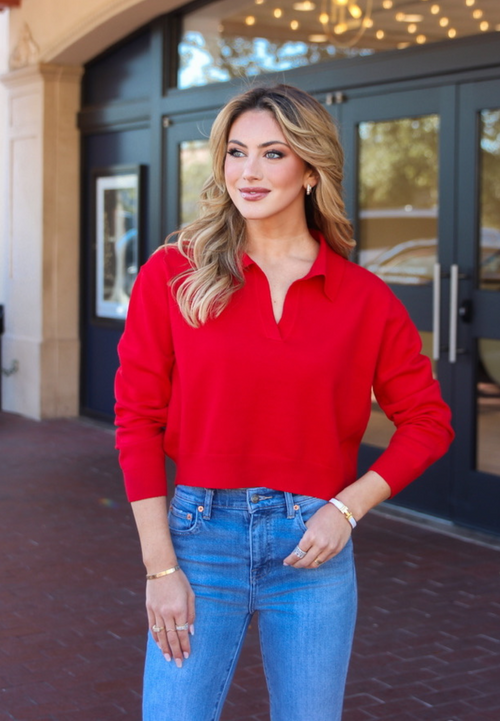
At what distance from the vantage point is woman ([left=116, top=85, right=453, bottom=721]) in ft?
6.91

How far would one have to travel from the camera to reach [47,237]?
10.2 m

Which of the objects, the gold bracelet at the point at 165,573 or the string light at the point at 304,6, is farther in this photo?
the string light at the point at 304,6

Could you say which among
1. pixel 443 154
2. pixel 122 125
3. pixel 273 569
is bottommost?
pixel 273 569

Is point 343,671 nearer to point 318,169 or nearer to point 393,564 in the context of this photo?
point 318,169

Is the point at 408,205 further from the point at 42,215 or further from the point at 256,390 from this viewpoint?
the point at 256,390

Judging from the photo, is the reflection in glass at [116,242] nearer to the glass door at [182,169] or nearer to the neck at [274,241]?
the glass door at [182,169]

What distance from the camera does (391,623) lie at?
4.67 meters

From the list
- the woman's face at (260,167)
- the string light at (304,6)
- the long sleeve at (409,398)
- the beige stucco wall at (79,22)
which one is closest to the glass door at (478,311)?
the string light at (304,6)

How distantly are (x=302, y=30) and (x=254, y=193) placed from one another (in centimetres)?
565

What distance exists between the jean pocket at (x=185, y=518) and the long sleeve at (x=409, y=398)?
393 mm

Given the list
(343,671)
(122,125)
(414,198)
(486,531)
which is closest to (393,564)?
(486,531)

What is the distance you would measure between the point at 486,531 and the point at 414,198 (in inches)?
82.3

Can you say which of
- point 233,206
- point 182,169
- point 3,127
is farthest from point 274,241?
point 3,127

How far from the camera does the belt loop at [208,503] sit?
2.11 meters
